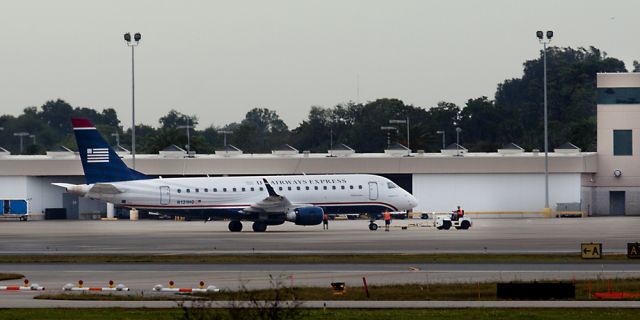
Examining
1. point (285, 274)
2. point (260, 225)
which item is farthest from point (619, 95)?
point (285, 274)

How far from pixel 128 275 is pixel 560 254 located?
17502mm

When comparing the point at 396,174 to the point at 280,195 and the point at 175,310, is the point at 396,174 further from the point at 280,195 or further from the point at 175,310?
the point at 175,310

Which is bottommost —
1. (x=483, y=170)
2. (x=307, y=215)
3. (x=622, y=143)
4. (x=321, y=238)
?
(x=321, y=238)

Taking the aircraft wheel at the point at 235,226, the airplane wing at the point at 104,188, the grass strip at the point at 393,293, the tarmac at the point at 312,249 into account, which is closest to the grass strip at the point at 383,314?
the tarmac at the point at 312,249

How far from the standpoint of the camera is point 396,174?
99562 mm

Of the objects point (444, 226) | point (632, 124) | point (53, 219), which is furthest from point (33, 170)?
point (632, 124)

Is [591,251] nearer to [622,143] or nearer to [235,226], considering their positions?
[235,226]

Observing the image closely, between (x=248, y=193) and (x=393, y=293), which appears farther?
(x=248, y=193)

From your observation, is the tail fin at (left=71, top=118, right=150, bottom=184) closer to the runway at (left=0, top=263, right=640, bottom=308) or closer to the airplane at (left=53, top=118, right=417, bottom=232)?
the airplane at (left=53, top=118, right=417, bottom=232)

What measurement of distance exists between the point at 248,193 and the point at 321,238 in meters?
10.8

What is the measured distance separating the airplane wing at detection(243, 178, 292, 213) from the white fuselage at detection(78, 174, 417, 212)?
0.91 m

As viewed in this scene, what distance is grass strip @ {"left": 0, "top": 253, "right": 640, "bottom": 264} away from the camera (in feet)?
151

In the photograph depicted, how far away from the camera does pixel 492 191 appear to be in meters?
96.6

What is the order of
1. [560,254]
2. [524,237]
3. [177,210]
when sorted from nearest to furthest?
[560,254]
[524,237]
[177,210]
